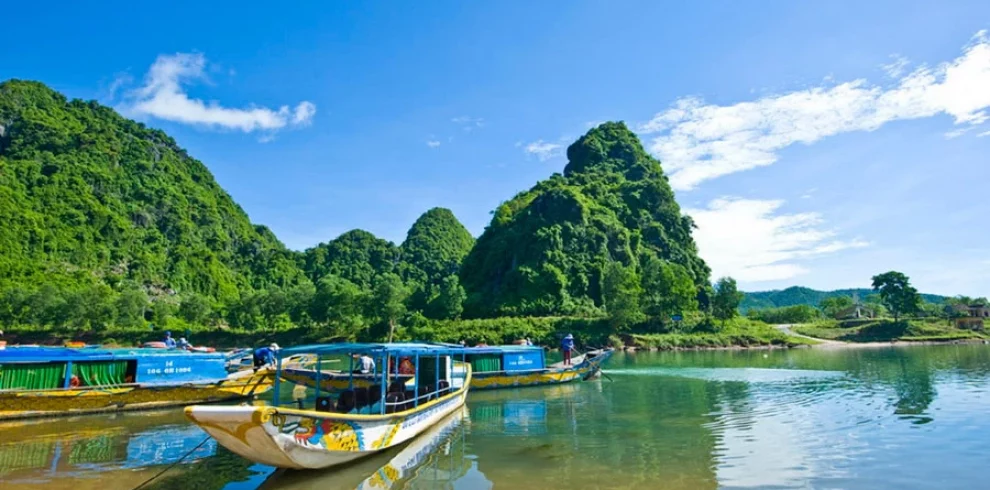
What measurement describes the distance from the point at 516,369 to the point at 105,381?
18682 millimetres

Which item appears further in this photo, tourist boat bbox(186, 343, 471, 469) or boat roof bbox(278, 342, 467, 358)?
boat roof bbox(278, 342, 467, 358)

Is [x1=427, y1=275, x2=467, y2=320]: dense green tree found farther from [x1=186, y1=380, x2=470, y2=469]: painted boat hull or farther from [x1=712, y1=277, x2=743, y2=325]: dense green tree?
[x1=186, y1=380, x2=470, y2=469]: painted boat hull

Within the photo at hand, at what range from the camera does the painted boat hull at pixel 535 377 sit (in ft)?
90.9

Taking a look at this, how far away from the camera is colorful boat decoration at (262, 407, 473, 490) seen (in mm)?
11336

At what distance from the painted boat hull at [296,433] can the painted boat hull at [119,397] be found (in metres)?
13.3

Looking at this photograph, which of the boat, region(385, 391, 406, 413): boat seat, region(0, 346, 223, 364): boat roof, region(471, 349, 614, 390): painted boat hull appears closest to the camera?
region(385, 391, 406, 413): boat seat

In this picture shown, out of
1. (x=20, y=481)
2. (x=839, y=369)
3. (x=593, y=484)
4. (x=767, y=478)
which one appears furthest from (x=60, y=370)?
(x=839, y=369)

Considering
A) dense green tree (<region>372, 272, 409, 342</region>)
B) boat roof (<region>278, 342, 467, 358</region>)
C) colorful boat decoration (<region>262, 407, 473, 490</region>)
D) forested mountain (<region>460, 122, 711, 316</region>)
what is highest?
forested mountain (<region>460, 122, 711, 316</region>)

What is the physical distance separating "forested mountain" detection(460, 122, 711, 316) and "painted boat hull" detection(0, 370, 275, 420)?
56575 millimetres

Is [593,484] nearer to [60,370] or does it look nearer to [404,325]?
[60,370]

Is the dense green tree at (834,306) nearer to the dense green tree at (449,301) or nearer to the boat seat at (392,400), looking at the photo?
the dense green tree at (449,301)

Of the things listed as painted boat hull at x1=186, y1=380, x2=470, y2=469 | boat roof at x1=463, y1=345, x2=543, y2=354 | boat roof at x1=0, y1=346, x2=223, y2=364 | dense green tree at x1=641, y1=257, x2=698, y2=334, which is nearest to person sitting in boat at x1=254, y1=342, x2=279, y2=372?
boat roof at x1=0, y1=346, x2=223, y2=364

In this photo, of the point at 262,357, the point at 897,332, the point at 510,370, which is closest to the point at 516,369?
the point at 510,370

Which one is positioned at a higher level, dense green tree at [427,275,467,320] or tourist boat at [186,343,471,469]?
dense green tree at [427,275,467,320]
